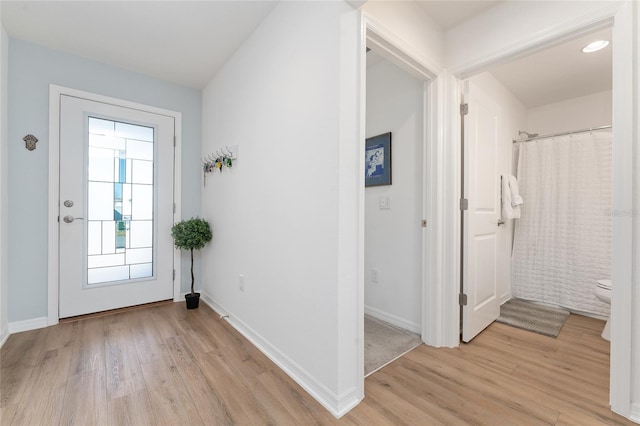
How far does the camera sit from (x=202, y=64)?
8.59 ft

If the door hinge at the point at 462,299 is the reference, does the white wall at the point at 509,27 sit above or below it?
above

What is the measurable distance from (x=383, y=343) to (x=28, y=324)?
9.46 feet

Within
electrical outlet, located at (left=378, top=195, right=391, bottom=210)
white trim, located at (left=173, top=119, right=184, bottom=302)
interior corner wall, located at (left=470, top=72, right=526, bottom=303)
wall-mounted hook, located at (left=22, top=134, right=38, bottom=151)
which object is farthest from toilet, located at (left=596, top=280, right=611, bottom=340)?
wall-mounted hook, located at (left=22, top=134, right=38, bottom=151)

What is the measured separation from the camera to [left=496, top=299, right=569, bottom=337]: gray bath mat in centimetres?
233

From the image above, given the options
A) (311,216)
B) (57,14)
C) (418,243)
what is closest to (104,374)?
(311,216)

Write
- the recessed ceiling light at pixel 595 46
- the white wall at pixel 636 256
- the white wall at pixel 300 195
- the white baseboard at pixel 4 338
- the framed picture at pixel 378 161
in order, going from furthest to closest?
the framed picture at pixel 378 161 < the recessed ceiling light at pixel 595 46 < the white baseboard at pixel 4 338 < the white wall at pixel 300 195 < the white wall at pixel 636 256

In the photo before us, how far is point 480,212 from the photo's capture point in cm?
221

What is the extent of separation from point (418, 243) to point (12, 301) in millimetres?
3292

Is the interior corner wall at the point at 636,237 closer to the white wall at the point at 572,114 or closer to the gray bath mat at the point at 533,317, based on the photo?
the gray bath mat at the point at 533,317

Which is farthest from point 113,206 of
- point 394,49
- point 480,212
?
point 480,212

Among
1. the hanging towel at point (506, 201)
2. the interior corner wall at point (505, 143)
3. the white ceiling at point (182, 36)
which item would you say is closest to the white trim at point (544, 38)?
the white ceiling at point (182, 36)

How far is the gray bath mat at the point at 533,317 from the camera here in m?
2.33

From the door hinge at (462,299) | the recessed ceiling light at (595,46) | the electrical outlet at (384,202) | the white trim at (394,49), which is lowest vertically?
the door hinge at (462,299)

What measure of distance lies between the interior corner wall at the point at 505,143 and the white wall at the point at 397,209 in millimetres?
761
